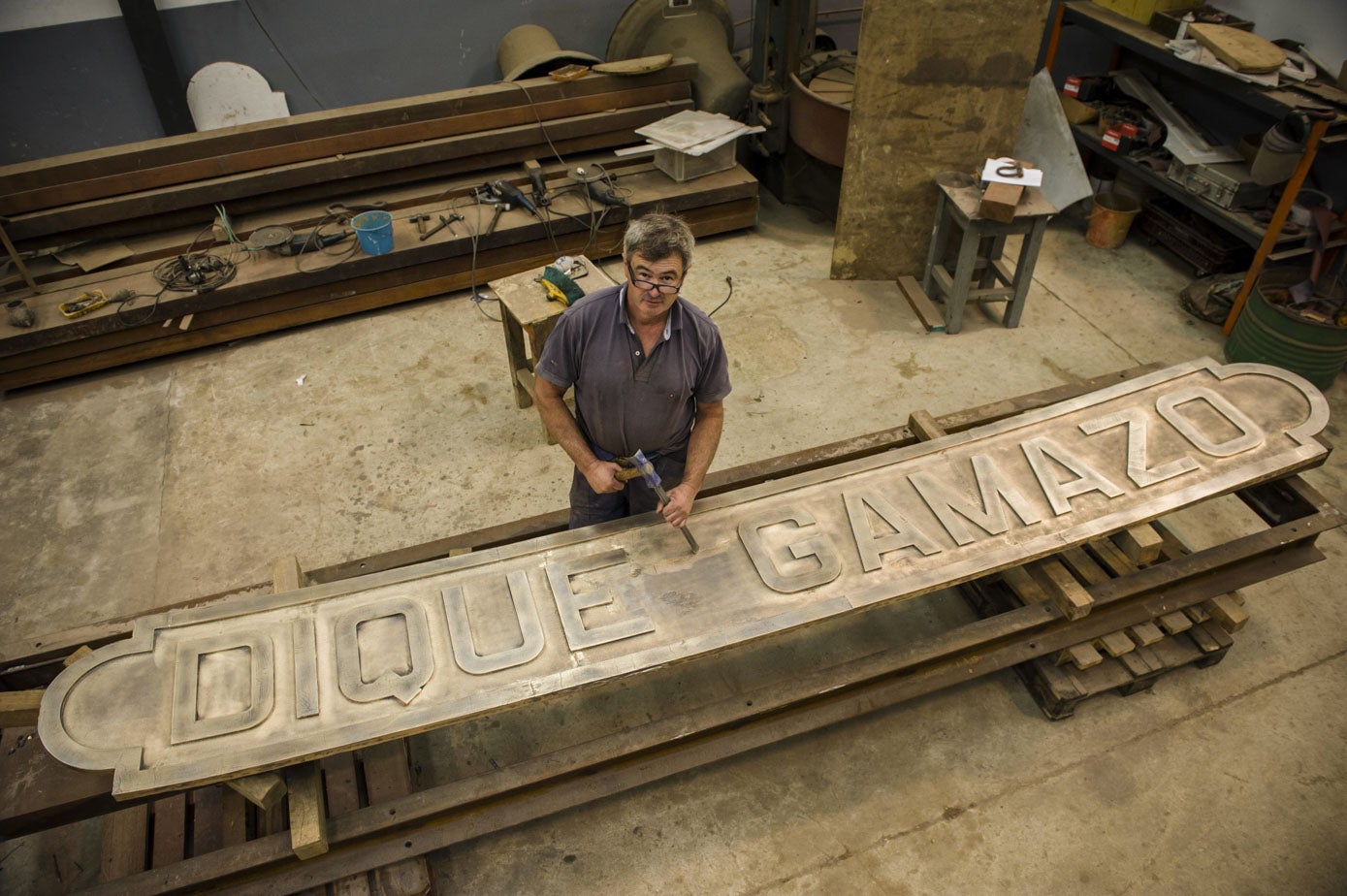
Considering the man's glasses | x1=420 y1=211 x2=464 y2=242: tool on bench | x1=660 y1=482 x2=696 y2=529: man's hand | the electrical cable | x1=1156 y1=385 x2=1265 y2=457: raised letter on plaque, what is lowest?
the electrical cable

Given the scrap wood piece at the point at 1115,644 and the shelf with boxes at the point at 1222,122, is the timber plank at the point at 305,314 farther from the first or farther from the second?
the scrap wood piece at the point at 1115,644

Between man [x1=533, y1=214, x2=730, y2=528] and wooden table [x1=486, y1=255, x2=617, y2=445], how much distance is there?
1.41m

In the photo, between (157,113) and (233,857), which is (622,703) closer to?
(233,857)

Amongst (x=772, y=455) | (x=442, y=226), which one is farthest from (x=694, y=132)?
(x=772, y=455)

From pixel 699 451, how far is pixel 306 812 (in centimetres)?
161

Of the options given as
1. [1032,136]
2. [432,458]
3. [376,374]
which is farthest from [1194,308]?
[376,374]

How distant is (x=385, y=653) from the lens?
8.09 feet

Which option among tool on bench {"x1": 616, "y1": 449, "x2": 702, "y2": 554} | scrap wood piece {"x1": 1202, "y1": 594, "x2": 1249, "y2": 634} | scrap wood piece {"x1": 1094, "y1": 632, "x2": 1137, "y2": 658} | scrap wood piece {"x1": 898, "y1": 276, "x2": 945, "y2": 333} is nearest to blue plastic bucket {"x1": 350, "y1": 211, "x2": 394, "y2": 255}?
tool on bench {"x1": 616, "y1": 449, "x2": 702, "y2": 554}

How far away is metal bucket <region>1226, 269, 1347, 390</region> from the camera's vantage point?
14.0 ft

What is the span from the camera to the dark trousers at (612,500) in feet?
9.82

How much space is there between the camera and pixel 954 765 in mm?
3010

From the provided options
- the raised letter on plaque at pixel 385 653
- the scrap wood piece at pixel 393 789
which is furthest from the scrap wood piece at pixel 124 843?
the raised letter on plaque at pixel 385 653

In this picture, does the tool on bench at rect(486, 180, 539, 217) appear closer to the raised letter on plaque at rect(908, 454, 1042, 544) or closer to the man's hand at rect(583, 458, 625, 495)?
the man's hand at rect(583, 458, 625, 495)

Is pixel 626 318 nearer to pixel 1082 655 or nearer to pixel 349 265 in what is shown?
pixel 1082 655
